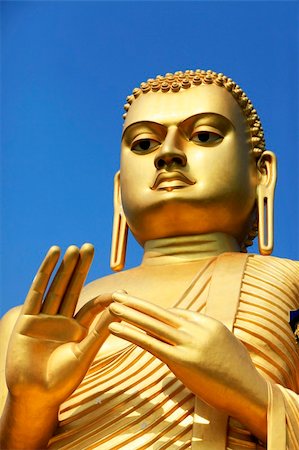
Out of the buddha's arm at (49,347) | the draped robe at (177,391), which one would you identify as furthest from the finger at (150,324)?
the draped robe at (177,391)

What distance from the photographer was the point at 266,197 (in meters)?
5.04

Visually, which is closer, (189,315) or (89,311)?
(189,315)

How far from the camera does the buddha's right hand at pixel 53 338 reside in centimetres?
365

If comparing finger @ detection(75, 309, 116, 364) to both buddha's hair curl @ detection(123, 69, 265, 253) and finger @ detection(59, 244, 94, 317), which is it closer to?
finger @ detection(59, 244, 94, 317)

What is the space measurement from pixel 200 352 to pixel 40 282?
75 cm

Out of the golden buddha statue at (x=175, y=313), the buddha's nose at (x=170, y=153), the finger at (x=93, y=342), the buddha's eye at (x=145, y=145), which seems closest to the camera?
the golden buddha statue at (x=175, y=313)

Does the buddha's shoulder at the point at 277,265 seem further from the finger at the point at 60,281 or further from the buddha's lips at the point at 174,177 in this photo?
the finger at the point at 60,281

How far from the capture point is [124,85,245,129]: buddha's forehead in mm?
4887

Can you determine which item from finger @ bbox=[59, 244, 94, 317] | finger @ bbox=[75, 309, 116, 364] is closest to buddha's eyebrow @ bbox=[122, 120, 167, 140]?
finger @ bbox=[59, 244, 94, 317]

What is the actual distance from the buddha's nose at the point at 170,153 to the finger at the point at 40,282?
1.23 m

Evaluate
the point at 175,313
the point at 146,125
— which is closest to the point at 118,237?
the point at 146,125

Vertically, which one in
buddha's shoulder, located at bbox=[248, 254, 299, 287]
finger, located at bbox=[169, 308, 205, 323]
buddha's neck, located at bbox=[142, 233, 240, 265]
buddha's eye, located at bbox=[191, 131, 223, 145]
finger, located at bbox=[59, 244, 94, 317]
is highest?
buddha's eye, located at bbox=[191, 131, 223, 145]

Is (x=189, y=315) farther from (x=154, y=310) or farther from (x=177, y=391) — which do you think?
(x=177, y=391)

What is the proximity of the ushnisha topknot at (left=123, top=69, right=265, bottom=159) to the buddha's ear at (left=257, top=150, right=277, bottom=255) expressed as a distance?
7 centimetres
